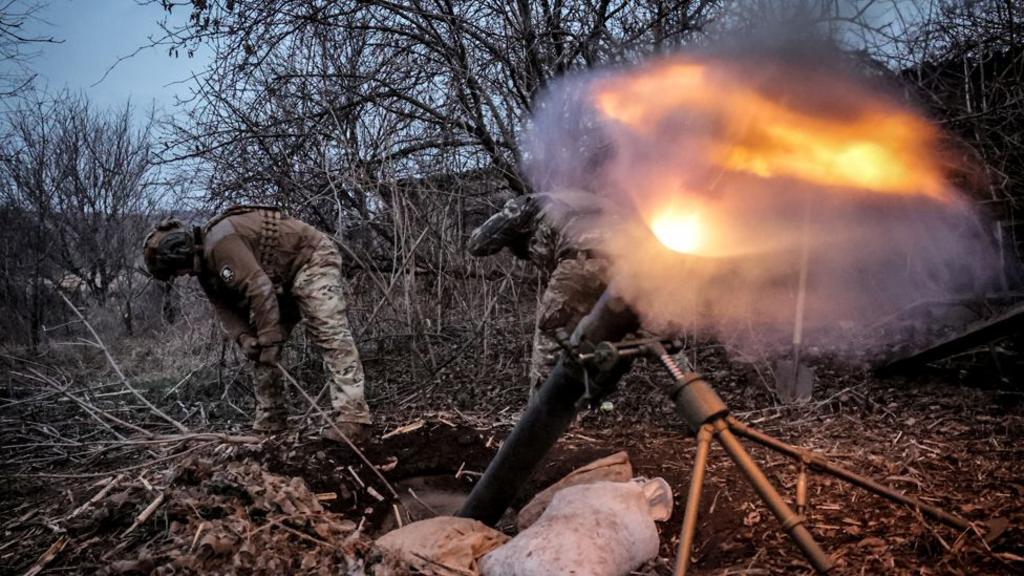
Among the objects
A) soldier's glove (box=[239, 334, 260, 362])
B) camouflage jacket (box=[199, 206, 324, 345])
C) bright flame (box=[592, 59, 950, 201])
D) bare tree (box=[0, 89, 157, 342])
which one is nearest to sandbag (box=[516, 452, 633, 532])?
bright flame (box=[592, 59, 950, 201])

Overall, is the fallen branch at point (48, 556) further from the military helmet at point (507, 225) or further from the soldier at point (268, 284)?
the military helmet at point (507, 225)

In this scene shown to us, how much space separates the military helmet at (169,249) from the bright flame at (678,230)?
353 cm

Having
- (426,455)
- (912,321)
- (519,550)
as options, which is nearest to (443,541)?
(519,550)

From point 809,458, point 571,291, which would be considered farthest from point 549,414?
point 571,291

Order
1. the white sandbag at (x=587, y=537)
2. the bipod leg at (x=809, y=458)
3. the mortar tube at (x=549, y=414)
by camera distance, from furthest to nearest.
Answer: the white sandbag at (x=587, y=537), the mortar tube at (x=549, y=414), the bipod leg at (x=809, y=458)

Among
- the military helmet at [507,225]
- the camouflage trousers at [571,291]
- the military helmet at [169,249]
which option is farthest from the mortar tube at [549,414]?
the military helmet at [169,249]

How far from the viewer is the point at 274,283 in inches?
211

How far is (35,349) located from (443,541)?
10.5 m

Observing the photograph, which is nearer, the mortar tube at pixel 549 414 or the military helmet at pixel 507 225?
the mortar tube at pixel 549 414

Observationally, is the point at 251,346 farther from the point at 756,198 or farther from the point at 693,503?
the point at 693,503

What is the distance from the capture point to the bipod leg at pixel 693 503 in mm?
1788

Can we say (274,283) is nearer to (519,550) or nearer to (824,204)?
(519,550)

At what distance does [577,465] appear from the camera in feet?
13.2

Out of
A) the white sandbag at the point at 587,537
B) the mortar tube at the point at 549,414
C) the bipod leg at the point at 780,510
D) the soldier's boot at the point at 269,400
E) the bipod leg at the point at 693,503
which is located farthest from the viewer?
the soldier's boot at the point at 269,400
